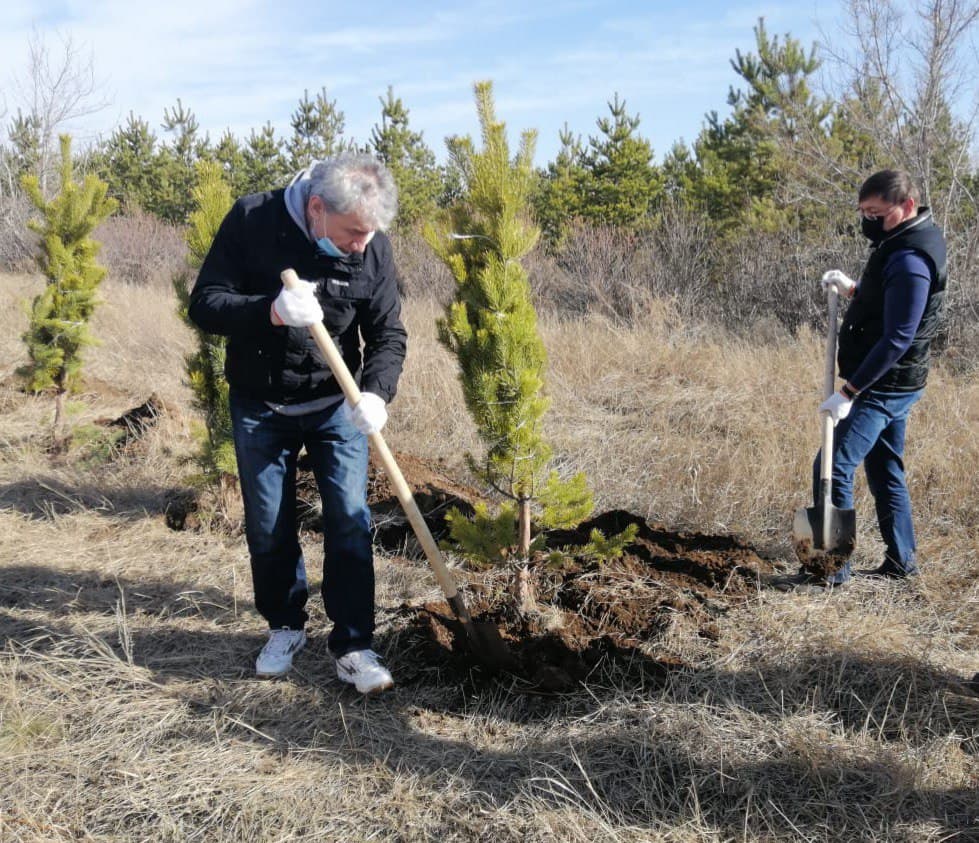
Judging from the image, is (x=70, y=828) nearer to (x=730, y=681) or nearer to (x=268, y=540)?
(x=268, y=540)

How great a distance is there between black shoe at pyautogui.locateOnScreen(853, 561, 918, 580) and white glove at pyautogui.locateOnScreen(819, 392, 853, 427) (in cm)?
84

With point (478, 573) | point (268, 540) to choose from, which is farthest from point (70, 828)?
point (478, 573)

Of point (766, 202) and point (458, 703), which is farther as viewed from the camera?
point (766, 202)

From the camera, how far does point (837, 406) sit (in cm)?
399

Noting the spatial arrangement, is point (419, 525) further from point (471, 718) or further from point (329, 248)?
point (329, 248)

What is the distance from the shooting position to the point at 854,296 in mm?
4230

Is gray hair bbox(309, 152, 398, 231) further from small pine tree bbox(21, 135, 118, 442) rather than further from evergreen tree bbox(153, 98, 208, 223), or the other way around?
evergreen tree bbox(153, 98, 208, 223)

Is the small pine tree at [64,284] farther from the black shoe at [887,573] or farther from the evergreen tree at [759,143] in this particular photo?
the evergreen tree at [759,143]

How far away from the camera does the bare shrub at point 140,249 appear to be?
19.1 meters

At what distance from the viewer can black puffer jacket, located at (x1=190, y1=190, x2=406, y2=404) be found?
3053mm

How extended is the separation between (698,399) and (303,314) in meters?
5.15

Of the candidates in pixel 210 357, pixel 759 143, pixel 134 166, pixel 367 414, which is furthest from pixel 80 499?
pixel 134 166

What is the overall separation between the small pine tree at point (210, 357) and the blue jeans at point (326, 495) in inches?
76.2

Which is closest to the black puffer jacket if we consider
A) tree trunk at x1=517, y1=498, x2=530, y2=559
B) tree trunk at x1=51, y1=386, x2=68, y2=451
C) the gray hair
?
the gray hair
